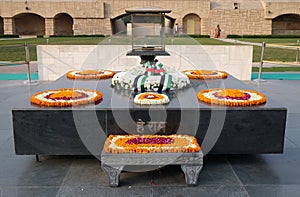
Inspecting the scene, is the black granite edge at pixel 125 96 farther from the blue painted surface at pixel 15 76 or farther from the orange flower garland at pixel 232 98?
the blue painted surface at pixel 15 76

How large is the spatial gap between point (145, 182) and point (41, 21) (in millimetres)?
38890

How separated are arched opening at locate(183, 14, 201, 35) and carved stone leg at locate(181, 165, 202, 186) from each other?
32.2 metres

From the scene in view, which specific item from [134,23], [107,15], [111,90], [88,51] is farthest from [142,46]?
[107,15]

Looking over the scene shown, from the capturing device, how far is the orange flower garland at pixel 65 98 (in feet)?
12.8

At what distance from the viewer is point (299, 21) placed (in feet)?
123

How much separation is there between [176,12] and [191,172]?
31202mm

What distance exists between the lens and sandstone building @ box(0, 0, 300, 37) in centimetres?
3284

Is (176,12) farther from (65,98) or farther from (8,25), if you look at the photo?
(65,98)

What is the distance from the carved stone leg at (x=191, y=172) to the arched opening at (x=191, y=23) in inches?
1268

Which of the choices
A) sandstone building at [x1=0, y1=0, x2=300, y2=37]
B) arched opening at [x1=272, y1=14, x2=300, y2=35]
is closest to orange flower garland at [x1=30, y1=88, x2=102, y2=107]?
sandstone building at [x1=0, y1=0, x2=300, y2=37]

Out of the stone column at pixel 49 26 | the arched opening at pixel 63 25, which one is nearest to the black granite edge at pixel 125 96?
the stone column at pixel 49 26

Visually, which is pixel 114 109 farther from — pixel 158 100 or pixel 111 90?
pixel 111 90

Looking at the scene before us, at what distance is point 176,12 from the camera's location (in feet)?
108

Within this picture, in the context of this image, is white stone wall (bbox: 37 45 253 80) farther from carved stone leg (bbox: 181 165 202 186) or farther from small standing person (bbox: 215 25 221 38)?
small standing person (bbox: 215 25 221 38)
